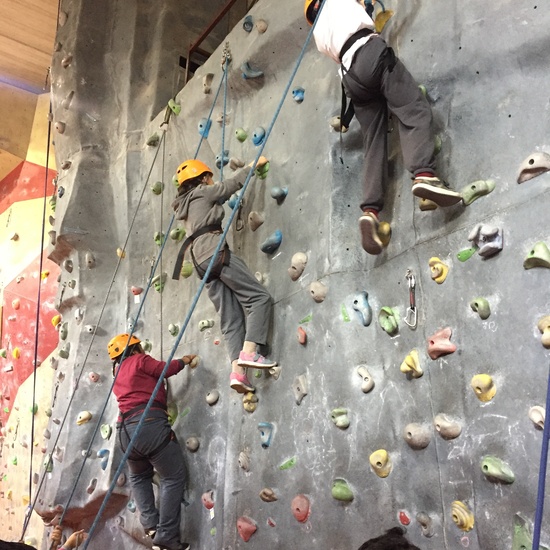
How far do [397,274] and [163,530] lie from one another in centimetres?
196

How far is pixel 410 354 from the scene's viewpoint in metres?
2.22

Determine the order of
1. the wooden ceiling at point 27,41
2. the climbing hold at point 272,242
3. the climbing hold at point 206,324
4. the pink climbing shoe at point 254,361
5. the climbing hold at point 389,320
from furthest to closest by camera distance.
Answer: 1. the wooden ceiling at point 27,41
2. the climbing hold at point 206,324
3. the climbing hold at point 272,242
4. the pink climbing shoe at point 254,361
5. the climbing hold at point 389,320

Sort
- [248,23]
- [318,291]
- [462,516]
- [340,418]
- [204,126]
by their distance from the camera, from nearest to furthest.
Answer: [462,516] < [340,418] < [318,291] < [248,23] < [204,126]

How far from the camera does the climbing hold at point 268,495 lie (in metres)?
2.71

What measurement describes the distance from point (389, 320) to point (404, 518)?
2.34 ft

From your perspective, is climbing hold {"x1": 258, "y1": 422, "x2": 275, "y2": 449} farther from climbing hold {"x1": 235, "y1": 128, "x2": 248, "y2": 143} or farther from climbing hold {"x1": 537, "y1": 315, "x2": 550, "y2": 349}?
climbing hold {"x1": 235, "y1": 128, "x2": 248, "y2": 143}

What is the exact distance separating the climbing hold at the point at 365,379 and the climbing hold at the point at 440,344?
0.97ft

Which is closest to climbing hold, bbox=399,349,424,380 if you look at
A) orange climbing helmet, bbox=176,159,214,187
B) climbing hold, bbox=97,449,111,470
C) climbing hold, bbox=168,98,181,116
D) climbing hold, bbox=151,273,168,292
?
orange climbing helmet, bbox=176,159,214,187

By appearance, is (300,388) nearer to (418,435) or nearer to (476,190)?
(418,435)

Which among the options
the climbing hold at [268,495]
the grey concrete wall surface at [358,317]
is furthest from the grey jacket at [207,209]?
the climbing hold at [268,495]

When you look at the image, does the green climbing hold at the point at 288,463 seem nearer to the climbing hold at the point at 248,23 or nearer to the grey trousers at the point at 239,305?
the grey trousers at the point at 239,305

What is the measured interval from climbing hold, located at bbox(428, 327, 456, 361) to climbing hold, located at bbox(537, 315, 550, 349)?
1.06ft

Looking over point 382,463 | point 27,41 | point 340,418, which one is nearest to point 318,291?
point 340,418

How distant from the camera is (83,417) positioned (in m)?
4.29
